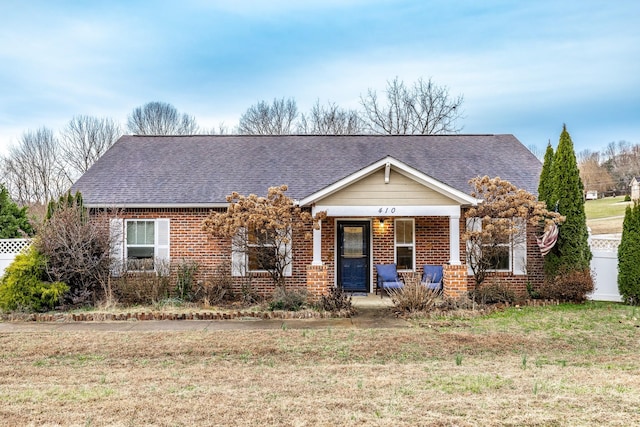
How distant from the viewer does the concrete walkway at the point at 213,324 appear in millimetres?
9930

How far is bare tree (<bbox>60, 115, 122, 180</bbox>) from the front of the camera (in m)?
34.6

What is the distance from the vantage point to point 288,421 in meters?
4.75

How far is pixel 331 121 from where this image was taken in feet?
122

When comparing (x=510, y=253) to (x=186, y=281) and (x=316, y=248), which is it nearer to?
(x=316, y=248)

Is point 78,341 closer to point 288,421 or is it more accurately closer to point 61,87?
point 288,421

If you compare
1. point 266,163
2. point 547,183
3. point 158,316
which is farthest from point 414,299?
point 266,163

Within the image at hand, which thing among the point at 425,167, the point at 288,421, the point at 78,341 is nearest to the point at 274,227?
the point at 78,341

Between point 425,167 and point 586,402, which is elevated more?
point 425,167

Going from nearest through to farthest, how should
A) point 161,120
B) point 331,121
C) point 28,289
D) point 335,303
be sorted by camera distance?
point 335,303
point 28,289
point 331,121
point 161,120

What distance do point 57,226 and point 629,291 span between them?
14.3 metres

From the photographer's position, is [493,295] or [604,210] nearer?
[493,295]

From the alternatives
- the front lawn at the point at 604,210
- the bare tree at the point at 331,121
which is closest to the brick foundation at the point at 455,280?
the bare tree at the point at 331,121

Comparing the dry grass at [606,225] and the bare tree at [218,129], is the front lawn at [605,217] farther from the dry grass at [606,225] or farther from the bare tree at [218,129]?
Result: the bare tree at [218,129]

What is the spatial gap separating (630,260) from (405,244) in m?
5.70
